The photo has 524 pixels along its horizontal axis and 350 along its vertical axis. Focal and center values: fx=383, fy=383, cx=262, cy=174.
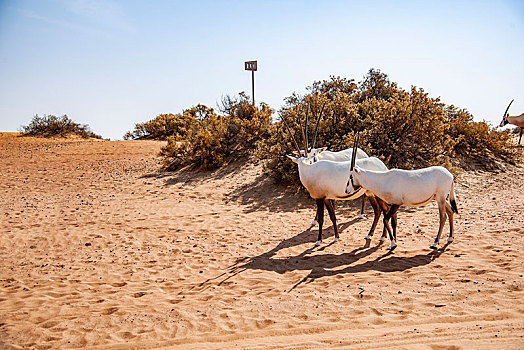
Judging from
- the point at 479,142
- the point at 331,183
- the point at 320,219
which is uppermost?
the point at 479,142

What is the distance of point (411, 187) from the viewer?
645cm

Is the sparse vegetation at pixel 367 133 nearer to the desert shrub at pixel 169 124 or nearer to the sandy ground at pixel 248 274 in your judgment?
the sandy ground at pixel 248 274

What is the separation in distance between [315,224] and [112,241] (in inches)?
171

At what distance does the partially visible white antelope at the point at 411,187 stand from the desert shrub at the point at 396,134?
166 inches

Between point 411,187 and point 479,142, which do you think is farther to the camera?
point 479,142

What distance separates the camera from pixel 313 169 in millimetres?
7621

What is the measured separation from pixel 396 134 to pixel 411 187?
19.9 ft

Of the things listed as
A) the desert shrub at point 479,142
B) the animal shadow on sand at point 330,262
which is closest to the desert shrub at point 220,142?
the desert shrub at point 479,142

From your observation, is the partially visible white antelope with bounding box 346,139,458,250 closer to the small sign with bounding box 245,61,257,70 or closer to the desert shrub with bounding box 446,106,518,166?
the desert shrub with bounding box 446,106,518,166

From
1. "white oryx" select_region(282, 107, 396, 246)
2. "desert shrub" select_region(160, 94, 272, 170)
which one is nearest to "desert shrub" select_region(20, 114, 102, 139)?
"desert shrub" select_region(160, 94, 272, 170)

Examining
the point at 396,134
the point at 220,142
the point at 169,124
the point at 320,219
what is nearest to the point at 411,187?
the point at 320,219

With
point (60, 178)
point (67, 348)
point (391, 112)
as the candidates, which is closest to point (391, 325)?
point (67, 348)

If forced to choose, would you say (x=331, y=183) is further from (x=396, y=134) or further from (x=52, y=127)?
(x=52, y=127)

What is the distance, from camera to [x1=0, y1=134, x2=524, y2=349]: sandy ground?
3.97 meters
